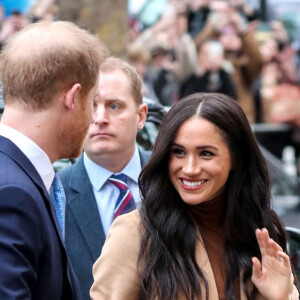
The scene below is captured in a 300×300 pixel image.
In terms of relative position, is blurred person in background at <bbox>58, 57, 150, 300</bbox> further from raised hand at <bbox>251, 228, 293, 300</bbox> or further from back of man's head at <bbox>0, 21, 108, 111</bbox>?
back of man's head at <bbox>0, 21, 108, 111</bbox>

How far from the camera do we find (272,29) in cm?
1453

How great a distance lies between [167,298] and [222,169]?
547 millimetres

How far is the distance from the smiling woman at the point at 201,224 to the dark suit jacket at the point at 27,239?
1.67 feet

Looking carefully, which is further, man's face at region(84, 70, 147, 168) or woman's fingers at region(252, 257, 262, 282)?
man's face at region(84, 70, 147, 168)

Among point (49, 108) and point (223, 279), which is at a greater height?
point (49, 108)

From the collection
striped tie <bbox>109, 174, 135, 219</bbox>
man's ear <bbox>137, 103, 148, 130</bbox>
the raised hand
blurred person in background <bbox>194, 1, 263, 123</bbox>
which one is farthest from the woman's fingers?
blurred person in background <bbox>194, 1, 263, 123</bbox>

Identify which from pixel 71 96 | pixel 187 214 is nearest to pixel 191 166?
pixel 187 214

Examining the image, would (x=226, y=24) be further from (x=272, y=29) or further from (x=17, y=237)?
(x=17, y=237)

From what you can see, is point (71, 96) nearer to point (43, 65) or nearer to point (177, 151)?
point (43, 65)

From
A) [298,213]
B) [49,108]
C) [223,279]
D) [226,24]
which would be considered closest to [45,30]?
[49,108]

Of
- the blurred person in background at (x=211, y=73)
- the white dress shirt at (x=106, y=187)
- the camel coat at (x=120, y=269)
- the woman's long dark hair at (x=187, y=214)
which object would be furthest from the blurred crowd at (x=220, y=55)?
the camel coat at (x=120, y=269)

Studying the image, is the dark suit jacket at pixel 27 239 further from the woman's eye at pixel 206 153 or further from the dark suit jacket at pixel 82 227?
the dark suit jacket at pixel 82 227

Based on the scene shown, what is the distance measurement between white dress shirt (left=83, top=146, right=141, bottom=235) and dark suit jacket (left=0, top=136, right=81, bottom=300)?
1.45 meters

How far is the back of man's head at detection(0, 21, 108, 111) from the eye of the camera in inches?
110
